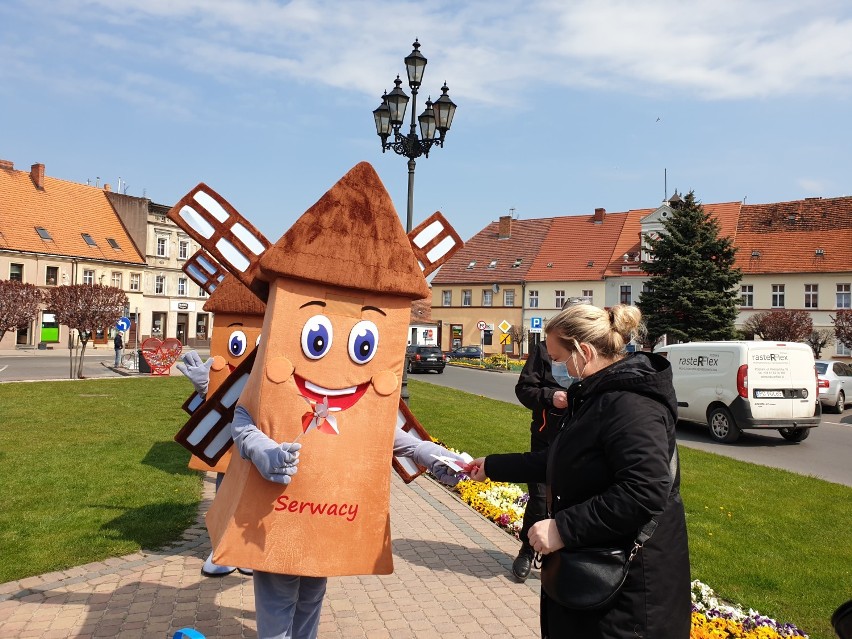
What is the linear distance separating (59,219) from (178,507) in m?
47.5

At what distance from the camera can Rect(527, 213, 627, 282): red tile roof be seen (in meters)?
49.7

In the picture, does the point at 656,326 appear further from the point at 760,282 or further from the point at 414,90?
the point at 414,90

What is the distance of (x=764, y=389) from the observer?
13.4 meters

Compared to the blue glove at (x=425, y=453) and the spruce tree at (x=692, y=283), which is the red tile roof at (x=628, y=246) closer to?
the spruce tree at (x=692, y=283)

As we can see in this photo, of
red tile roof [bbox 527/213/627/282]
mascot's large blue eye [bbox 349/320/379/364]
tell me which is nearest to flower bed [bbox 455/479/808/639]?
mascot's large blue eye [bbox 349/320/379/364]

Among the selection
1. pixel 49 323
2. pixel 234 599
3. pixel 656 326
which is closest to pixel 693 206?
pixel 656 326

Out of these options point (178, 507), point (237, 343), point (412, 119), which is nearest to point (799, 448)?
point (412, 119)

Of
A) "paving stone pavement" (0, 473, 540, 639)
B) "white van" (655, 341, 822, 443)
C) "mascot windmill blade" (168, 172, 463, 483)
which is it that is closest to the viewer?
"mascot windmill blade" (168, 172, 463, 483)

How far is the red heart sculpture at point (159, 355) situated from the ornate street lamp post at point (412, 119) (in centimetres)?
1657

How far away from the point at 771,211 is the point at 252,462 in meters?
47.9

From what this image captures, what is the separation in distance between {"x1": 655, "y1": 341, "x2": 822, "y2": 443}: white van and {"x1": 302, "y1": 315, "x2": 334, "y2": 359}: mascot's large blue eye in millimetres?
11625

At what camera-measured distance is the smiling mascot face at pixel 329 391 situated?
339 cm

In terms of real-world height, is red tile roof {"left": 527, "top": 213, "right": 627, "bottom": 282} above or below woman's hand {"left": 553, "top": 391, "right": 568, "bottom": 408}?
above

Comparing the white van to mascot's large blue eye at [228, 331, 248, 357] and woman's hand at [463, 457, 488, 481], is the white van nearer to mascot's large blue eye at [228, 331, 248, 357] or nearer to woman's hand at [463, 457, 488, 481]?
mascot's large blue eye at [228, 331, 248, 357]
